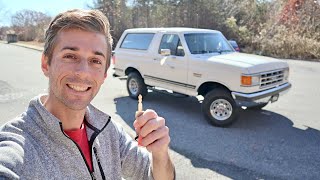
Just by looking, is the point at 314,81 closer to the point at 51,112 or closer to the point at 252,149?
the point at 252,149

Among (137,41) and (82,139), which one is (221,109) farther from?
(82,139)

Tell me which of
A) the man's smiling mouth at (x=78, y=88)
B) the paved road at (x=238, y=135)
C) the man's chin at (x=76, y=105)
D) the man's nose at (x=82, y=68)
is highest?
the man's nose at (x=82, y=68)

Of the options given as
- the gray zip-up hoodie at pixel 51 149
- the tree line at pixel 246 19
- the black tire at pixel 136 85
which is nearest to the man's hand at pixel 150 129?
the gray zip-up hoodie at pixel 51 149

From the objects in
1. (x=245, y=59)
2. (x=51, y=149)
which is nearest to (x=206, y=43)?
(x=245, y=59)

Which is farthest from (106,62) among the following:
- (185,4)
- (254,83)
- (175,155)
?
(185,4)

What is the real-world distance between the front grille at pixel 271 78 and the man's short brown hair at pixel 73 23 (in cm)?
493

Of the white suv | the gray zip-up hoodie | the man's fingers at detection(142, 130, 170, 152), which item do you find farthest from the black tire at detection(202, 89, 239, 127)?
the man's fingers at detection(142, 130, 170, 152)

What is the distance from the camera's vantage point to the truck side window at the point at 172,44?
720 centimetres

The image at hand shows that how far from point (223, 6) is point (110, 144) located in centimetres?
2498

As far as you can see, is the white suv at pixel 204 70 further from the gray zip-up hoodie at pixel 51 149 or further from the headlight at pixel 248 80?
the gray zip-up hoodie at pixel 51 149

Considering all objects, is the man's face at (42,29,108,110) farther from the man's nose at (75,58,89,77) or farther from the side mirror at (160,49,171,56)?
the side mirror at (160,49,171,56)

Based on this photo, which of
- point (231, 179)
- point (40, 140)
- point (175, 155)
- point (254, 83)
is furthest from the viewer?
point (254, 83)

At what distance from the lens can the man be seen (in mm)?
1376

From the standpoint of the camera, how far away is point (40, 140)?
1.42 meters
